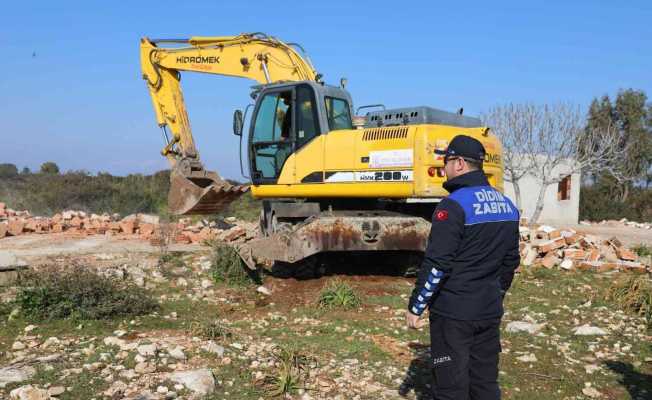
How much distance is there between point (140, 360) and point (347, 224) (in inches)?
137

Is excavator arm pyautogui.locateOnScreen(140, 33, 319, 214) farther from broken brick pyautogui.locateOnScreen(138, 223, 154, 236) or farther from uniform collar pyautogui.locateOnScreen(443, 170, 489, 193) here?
uniform collar pyautogui.locateOnScreen(443, 170, 489, 193)

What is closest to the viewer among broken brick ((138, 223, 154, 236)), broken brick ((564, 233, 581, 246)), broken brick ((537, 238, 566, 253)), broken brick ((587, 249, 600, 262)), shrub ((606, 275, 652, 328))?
shrub ((606, 275, 652, 328))

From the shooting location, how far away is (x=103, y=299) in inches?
242

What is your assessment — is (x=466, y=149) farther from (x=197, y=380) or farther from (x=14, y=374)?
(x=14, y=374)

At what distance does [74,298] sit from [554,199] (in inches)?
974

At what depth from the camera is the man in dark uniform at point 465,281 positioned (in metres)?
3.09

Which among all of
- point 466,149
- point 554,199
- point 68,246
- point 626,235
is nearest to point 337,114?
point 466,149

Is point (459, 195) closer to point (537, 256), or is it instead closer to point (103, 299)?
point (103, 299)

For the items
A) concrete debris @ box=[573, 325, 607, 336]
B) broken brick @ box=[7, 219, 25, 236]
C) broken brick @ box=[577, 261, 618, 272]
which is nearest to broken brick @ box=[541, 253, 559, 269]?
broken brick @ box=[577, 261, 618, 272]

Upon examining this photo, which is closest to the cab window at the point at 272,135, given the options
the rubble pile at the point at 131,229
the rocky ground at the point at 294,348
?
the rocky ground at the point at 294,348

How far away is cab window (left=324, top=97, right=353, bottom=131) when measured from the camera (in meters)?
8.07

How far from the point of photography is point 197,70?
1012 cm

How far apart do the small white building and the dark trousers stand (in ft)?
76.2

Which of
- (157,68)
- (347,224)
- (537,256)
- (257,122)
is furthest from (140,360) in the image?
(537,256)
